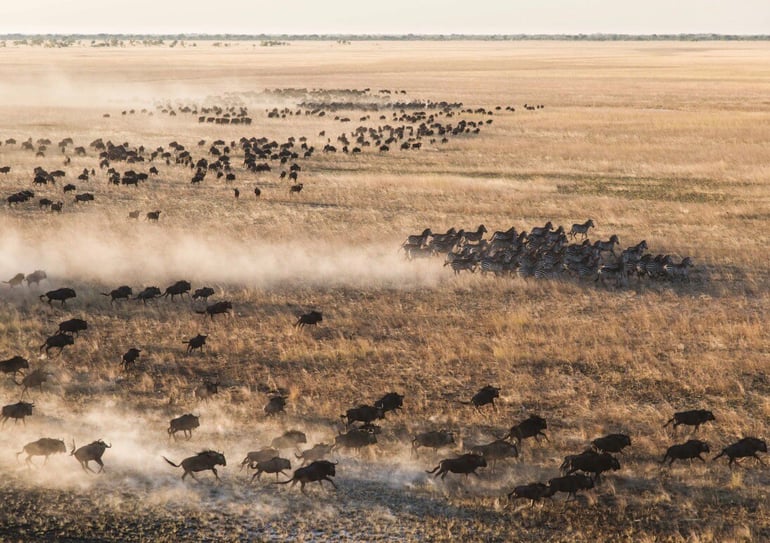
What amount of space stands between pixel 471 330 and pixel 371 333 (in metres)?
2.23

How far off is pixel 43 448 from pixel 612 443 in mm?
8140

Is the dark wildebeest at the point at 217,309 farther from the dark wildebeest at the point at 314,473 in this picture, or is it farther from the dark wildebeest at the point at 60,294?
the dark wildebeest at the point at 314,473

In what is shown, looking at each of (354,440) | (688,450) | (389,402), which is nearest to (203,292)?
(389,402)

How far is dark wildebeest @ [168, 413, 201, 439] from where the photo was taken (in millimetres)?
12023

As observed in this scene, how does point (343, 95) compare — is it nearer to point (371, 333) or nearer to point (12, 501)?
point (371, 333)

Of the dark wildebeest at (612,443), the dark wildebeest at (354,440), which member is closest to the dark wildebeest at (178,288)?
the dark wildebeest at (354,440)

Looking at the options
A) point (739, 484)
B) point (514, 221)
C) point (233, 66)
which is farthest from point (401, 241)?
point (233, 66)

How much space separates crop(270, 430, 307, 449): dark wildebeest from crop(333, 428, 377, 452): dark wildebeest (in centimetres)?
53

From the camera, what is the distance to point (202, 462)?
10.9 m

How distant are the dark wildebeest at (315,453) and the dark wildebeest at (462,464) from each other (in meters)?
1.65

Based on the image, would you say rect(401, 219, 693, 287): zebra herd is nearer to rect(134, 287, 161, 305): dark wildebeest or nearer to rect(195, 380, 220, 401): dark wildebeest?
rect(134, 287, 161, 305): dark wildebeest

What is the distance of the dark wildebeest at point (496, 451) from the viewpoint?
11.3 m

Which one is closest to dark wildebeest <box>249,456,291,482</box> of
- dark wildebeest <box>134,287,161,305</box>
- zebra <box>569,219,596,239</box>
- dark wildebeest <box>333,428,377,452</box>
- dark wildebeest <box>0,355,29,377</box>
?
dark wildebeest <box>333,428,377,452</box>

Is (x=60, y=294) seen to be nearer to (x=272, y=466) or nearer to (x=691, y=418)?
(x=272, y=466)
